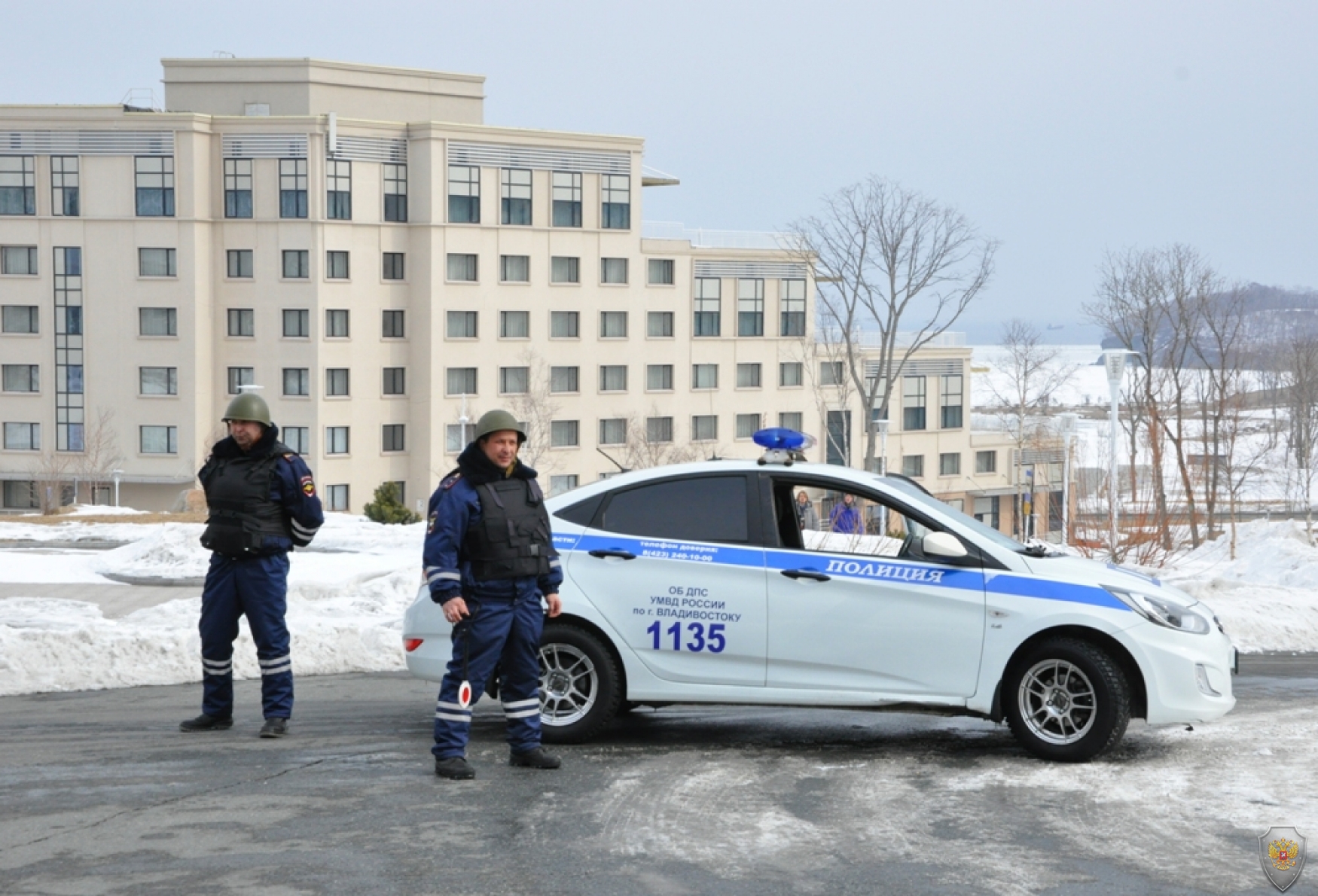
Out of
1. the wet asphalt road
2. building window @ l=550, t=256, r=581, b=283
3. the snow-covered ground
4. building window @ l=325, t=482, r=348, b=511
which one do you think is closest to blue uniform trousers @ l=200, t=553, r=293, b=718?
the wet asphalt road

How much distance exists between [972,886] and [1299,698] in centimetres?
551

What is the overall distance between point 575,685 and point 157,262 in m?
63.7

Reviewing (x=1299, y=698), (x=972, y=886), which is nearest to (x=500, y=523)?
(x=972, y=886)

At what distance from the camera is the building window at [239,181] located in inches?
2662

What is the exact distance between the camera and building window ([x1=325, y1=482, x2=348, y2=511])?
6775 centimetres

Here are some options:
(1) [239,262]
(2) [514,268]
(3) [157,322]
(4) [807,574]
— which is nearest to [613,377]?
(2) [514,268]

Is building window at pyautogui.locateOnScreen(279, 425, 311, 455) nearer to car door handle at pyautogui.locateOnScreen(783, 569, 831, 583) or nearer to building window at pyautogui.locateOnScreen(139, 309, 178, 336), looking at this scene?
building window at pyautogui.locateOnScreen(139, 309, 178, 336)

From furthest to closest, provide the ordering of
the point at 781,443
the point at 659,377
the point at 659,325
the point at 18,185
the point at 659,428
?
the point at 659,377
the point at 659,325
the point at 659,428
the point at 18,185
the point at 781,443

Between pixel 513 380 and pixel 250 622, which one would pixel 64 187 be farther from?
pixel 250 622

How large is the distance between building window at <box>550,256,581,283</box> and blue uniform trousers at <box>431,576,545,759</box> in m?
65.3

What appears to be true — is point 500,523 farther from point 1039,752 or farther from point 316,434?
point 316,434

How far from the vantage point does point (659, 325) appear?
75.2 metres

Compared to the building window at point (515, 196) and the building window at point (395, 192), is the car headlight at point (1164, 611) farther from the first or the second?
the building window at point (515, 196)

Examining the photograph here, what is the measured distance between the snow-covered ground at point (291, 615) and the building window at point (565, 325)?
49.3 meters
